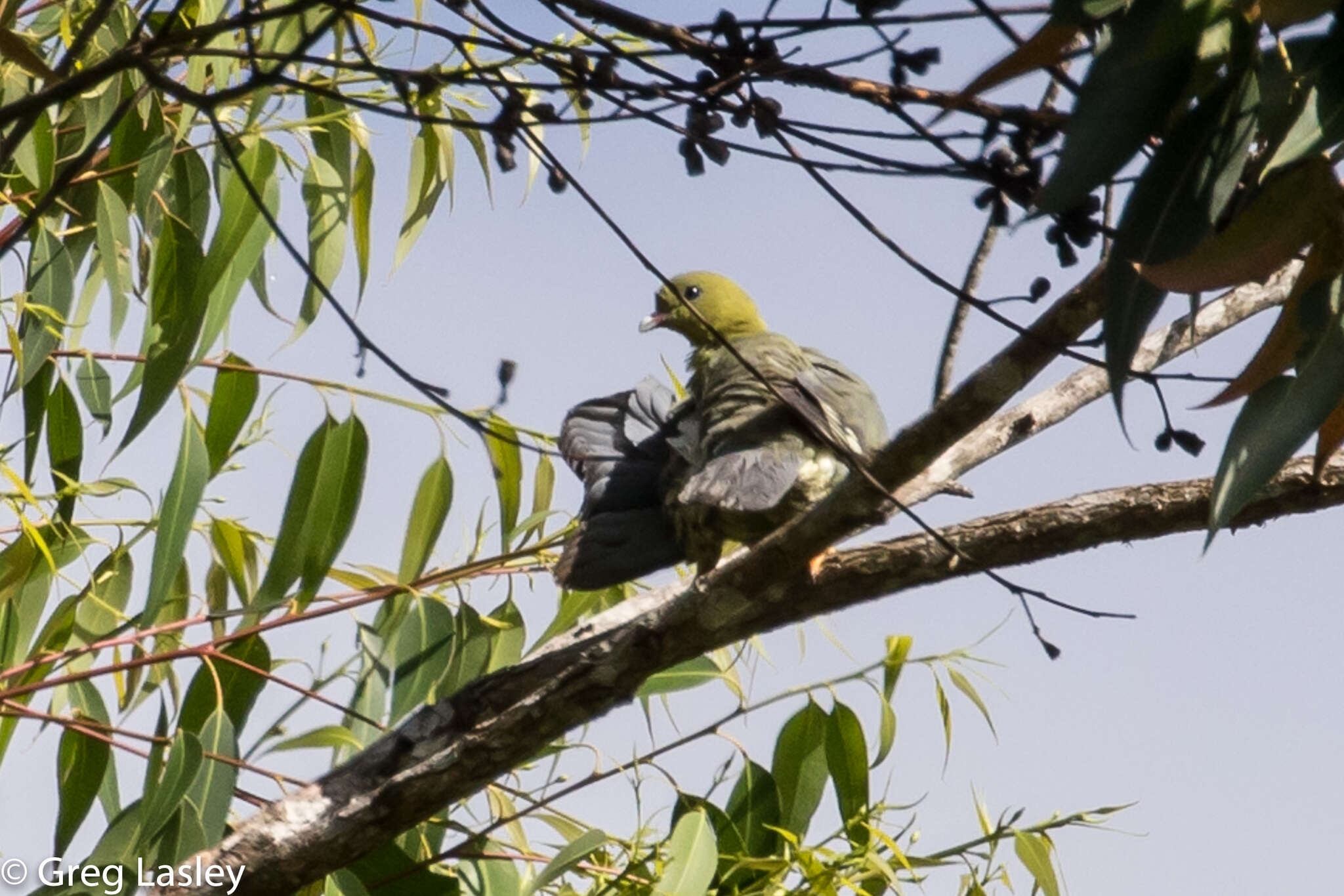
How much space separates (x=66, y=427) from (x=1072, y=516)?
72.0 inches

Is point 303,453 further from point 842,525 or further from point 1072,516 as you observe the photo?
point 1072,516

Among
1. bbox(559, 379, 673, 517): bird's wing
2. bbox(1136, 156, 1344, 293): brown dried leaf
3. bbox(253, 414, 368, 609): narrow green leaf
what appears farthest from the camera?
bbox(559, 379, 673, 517): bird's wing

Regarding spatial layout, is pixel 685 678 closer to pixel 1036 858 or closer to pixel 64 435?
pixel 1036 858

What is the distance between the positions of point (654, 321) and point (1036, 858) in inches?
95.4

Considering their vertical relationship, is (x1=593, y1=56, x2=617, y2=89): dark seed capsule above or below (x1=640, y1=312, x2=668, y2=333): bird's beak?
below

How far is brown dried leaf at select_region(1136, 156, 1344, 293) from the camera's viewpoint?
1177 millimetres

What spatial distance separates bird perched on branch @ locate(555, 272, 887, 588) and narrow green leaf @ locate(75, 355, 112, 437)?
87 cm

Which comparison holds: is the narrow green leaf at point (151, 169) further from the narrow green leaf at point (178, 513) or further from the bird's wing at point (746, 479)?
the bird's wing at point (746, 479)

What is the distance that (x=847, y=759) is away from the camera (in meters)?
2.95

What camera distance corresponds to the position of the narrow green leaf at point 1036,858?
2.70 meters

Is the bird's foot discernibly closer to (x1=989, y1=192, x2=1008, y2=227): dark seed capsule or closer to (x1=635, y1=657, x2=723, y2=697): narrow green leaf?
(x1=635, y1=657, x2=723, y2=697): narrow green leaf

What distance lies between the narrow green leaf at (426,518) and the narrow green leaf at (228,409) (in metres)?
0.35

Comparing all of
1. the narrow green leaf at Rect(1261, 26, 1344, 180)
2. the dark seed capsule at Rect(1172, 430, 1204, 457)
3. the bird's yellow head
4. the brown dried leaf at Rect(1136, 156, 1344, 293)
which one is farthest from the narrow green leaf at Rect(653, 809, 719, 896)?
the bird's yellow head

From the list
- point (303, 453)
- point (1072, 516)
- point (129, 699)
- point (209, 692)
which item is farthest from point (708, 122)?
point (129, 699)
